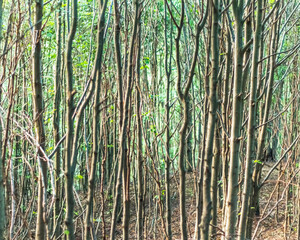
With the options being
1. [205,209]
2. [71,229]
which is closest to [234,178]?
[205,209]

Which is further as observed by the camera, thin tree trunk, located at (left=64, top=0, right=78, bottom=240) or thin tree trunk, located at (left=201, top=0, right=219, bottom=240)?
thin tree trunk, located at (left=201, top=0, right=219, bottom=240)

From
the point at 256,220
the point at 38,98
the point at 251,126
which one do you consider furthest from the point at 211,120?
the point at 256,220

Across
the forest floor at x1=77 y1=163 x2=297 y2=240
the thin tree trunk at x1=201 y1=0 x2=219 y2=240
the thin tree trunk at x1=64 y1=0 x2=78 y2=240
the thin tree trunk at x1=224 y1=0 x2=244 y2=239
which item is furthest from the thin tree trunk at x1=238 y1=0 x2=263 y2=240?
the forest floor at x1=77 y1=163 x2=297 y2=240

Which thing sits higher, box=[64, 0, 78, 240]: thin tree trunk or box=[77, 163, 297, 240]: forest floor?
box=[64, 0, 78, 240]: thin tree trunk

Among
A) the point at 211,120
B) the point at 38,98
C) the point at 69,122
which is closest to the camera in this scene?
the point at 69,122

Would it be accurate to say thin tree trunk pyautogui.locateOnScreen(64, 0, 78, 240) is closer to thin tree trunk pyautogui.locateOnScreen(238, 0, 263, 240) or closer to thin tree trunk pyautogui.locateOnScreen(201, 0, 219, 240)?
thin tree trunk pyautogui.locateOnScreen(201, 0, 219, 240)

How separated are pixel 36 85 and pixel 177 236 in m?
5.08

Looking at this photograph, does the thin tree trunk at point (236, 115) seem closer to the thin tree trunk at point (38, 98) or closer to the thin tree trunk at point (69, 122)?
the thin tree trunk at point (69, 122)

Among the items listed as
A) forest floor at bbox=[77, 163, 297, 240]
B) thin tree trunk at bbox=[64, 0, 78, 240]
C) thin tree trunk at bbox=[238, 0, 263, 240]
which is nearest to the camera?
thin tree trunk at bbox=[64, 0, 78, 240]

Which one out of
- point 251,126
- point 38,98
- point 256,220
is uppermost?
point 38,98

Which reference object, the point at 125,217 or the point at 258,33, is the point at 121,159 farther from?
the point at 258,33

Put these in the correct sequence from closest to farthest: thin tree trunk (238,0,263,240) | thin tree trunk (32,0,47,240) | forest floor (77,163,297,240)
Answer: thin tree trunk (32,0,47,240) < thin tree trunk (238,0,263,240) < forest floor (77,163,297,240)

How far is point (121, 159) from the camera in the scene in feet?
6.55

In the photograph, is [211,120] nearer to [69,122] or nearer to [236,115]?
[236,115]
